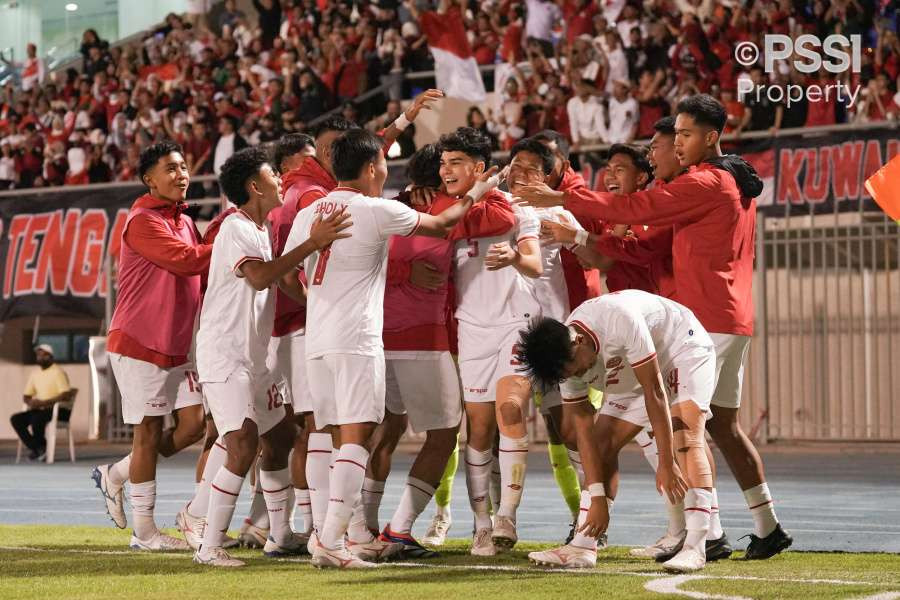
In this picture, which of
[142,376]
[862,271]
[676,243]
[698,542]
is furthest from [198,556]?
[862,271]

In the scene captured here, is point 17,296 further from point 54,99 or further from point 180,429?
point 180,429

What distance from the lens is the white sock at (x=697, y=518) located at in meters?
6.70

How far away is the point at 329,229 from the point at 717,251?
2019mm

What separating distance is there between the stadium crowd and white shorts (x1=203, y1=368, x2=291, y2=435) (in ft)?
26.7

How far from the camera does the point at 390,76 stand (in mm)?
22281

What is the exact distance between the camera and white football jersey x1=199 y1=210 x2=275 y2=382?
734cm

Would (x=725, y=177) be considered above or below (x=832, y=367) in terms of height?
above

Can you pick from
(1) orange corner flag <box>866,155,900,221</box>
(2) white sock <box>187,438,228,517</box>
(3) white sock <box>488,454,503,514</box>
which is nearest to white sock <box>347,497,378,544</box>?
(2) white sock <box>187,438,228,517</box>

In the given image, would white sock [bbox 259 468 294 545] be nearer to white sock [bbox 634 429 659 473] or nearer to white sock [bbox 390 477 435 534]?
white sock [bbox 390 477 435 534]

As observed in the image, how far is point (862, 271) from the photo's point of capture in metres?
17.1

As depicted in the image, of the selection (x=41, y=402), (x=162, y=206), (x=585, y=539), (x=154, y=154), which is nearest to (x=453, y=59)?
(x=41, y=402)

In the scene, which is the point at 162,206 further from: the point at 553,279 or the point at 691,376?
the point at 691,376

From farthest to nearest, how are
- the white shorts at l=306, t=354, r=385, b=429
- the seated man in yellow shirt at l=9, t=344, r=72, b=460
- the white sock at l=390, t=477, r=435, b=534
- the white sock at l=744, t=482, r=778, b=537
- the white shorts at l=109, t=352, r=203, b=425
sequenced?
1. the seated man in yellow shirt at l=9, t=344, r=72, b=460
2. the white shorts at l=109, t=352, r=203, b=425
3. the white sock at l=390, t=477, r=435, b=534
4. the white sock at l=744, t=482, r=778, b=537
5. the white shorts at l=306, t=354, r=385, b=429

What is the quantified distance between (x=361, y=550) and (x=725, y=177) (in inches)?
104
